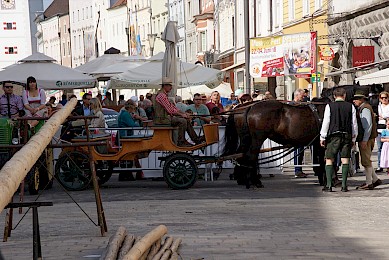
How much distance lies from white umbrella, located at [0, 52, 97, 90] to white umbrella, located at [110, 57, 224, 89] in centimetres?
123

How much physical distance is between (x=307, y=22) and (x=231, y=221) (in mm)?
30388

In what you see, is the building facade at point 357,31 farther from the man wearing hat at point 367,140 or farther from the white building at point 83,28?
the white building at point 83,28

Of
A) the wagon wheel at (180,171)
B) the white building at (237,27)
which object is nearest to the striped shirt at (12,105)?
the wagon wheel at (180,171)

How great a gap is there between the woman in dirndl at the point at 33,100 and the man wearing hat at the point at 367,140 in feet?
17.7

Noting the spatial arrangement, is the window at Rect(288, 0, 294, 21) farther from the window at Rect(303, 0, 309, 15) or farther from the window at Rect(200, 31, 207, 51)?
the window at Rect(200, 31, 207, 51)

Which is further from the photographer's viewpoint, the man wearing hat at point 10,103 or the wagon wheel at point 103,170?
the wagon wheel at point 103,170

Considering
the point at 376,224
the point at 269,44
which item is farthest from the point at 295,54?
the point at 376,224

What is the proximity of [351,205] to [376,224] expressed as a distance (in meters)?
2.31

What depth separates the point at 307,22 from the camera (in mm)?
41688

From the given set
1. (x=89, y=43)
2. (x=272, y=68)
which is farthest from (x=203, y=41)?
(x=89, y=43)

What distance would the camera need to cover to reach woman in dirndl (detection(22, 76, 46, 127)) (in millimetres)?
17484

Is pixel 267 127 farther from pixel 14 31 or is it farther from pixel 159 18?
pixel 14 31

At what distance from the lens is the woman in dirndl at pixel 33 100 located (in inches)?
688

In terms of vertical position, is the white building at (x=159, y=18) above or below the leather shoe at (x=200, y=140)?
above
